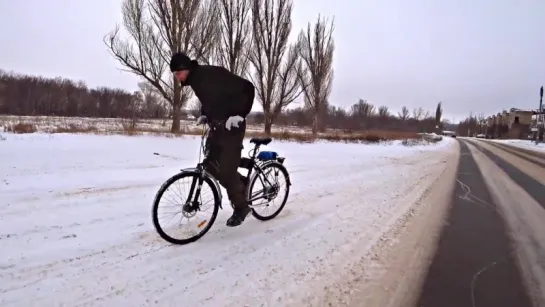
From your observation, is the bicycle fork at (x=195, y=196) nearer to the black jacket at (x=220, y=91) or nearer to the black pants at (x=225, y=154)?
the black pants at (x=225, y=154)

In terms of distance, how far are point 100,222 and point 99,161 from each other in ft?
16.4

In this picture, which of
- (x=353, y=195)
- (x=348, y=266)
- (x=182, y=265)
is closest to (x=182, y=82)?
(x=182, y=265)

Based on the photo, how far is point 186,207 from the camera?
3666 mm

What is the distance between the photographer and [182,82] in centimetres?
363

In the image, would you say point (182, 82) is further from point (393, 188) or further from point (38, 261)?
point (393, 188)

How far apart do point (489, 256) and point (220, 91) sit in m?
3.11

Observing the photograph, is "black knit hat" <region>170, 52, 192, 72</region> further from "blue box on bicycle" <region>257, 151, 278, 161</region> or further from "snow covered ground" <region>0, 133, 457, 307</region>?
"snow covered ground" <region>0, 133, 457, 307</region>

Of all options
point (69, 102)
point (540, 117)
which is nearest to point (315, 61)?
point (540, 117)

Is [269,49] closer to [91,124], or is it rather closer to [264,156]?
[91,124]

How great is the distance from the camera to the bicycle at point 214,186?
3.47 metres

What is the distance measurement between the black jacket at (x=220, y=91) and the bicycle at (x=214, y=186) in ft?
0.49

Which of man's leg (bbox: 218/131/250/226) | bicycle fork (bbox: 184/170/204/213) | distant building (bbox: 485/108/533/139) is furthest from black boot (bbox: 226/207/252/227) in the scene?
distant building (bbox: 485/108/533/139)

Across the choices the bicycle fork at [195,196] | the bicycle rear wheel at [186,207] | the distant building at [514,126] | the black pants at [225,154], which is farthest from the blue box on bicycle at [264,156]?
the distant building at [514,126]

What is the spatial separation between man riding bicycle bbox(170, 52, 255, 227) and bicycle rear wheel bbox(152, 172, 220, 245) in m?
0.20
